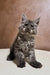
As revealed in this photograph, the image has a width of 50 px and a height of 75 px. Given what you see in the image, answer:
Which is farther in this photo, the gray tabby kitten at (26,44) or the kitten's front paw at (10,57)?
the kitten's front paw at (10,57)

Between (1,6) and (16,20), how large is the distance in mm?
182

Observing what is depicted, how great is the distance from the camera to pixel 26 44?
3.89 ft

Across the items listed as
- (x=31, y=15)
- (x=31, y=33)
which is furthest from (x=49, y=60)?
(x=31, y=15)

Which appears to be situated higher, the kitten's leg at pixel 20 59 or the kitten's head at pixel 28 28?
the kitten's head at pixel 28 28

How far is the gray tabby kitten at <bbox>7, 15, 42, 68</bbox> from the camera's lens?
114 centimetres

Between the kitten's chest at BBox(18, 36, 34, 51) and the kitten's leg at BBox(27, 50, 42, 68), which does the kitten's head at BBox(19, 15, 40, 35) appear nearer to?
the kitten's chest at BBox(18, 36, 34, 51)

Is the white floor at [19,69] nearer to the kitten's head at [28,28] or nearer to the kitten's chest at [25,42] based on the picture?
the kitten's chest at [25,42]

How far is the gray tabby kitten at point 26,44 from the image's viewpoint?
114 centimetres

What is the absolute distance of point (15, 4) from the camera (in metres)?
1.52

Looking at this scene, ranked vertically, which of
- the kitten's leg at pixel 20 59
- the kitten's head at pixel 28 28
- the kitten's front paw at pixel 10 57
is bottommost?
the kitten's front paw at pixel 10 57

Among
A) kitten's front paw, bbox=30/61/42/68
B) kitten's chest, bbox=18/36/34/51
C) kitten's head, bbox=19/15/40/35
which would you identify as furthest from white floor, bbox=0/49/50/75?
kitten's head, bbox=19/15/40/35

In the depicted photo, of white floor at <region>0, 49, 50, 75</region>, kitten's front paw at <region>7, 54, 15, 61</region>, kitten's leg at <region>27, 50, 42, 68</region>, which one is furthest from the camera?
kitten's front paw at <region>7, 54, 15, 61</region>

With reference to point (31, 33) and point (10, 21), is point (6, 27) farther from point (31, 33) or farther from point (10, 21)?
point (31, 33)

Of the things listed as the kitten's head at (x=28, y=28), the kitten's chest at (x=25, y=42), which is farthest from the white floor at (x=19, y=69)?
the kitten's head at (x=28, y=28)
